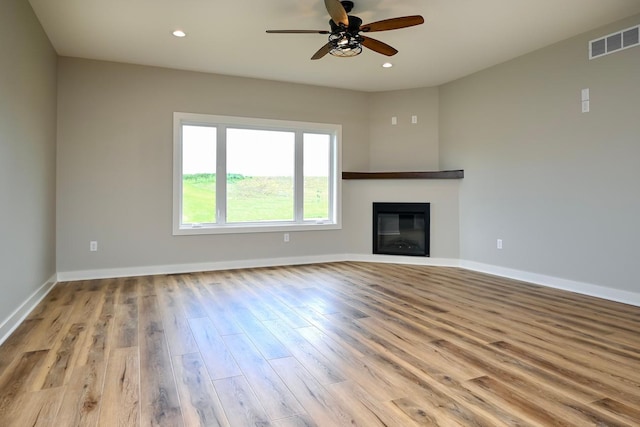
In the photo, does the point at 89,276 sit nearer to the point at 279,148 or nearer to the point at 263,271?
the point at 263,271

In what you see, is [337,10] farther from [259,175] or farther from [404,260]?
[404,260]

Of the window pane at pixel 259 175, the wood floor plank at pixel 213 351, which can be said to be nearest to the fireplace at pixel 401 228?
the window pane at pixel 259 175

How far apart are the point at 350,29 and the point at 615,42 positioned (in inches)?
104

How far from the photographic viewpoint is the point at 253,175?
223 inches

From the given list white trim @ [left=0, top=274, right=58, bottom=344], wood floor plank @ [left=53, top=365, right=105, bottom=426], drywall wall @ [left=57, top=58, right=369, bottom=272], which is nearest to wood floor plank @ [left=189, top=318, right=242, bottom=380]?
wood floor plank @ [left=53, top=365, right=105, bottom=426]

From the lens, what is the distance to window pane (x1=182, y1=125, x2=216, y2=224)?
5.24 metres

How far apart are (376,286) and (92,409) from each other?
10.1 ft

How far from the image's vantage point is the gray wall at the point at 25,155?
2.81 meters

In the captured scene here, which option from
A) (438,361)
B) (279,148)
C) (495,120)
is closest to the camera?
(438,361)

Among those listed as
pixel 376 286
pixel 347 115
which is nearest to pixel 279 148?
pixel 347 115

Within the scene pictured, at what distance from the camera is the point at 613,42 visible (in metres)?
3.78

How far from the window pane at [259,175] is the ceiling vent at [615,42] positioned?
379 centimetres

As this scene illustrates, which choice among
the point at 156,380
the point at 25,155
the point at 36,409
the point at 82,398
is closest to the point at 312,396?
the point at 156,380

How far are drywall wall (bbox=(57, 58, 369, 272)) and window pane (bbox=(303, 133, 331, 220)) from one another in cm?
87
